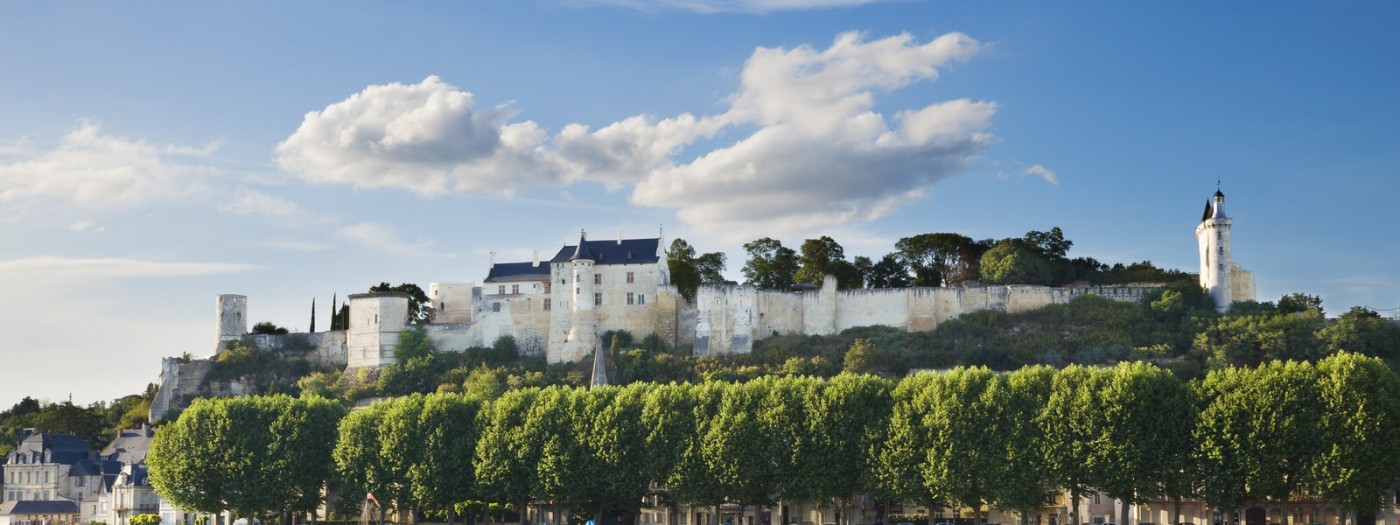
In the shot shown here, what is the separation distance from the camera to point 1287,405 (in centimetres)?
5469

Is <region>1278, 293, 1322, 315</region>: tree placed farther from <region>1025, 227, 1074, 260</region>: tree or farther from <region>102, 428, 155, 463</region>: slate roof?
<region>102, 428, 155, 463</region>: slate roof

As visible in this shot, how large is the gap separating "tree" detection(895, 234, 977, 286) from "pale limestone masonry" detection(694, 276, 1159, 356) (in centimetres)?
847

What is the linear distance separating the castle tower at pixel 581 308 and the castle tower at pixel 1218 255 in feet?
119

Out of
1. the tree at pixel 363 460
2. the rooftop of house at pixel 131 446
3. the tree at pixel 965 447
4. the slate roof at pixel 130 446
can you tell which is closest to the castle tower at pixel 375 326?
the rooftop of house at pixel 131 446

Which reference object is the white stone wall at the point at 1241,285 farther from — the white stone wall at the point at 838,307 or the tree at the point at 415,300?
the tree at the point at 415,300

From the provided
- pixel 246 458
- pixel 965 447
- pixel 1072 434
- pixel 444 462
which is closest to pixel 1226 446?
pixel 1072 434

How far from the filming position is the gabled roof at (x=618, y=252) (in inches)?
3925

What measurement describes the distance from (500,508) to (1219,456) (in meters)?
32.9

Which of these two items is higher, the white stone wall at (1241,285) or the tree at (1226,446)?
the white stone wall at (1241,285)

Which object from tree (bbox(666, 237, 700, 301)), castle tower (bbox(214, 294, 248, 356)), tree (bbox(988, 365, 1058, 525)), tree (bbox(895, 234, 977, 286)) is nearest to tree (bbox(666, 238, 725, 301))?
tree (bbox(666, 237, 700, 301))

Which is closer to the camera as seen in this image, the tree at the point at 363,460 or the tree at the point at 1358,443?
the tree at the point at 1358,443

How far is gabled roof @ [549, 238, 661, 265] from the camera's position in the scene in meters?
99.7

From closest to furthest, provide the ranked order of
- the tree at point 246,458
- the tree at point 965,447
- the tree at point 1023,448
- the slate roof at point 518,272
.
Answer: the tree at point 1023,448 → the tree at point 965,447 → the tree at point 246,458 → the slate roof at point 518,272

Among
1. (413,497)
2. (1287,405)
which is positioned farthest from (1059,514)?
(413,497)
